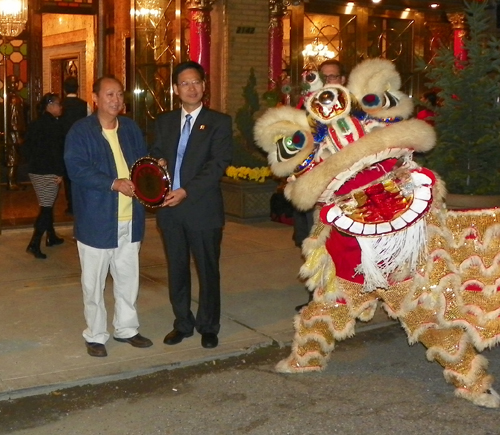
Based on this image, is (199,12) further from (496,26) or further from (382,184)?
(382,184)

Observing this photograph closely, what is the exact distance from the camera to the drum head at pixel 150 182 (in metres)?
5.36

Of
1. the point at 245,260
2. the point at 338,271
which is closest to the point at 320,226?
the point at 338,271

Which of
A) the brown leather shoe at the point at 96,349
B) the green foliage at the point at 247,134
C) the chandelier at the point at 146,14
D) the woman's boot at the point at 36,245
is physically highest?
the chandelier at the point at 146,14

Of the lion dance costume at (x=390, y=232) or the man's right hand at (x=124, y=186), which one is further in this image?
the man's right hand at (x=124, y=186)

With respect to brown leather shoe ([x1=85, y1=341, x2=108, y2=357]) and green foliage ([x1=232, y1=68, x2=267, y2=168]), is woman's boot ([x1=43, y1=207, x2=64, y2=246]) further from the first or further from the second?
brown leather shoe ([x1=85, y1=341, x2=108, y2=357])

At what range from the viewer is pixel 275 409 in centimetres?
486

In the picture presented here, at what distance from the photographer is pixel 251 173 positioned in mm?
11398

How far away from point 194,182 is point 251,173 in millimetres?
5791

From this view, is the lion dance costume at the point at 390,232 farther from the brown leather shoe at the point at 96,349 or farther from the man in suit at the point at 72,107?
the man in suit at the point at 72,107

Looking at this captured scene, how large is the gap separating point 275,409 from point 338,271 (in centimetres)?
91

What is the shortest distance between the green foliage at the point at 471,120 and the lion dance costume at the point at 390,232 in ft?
7.95

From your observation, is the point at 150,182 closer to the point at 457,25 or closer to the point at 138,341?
the point at 138,341

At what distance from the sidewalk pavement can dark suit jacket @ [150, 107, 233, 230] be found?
0.99 m

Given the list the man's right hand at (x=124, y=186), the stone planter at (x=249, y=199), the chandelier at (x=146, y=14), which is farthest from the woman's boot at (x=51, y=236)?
the chandelier at (x=146, y=14)
